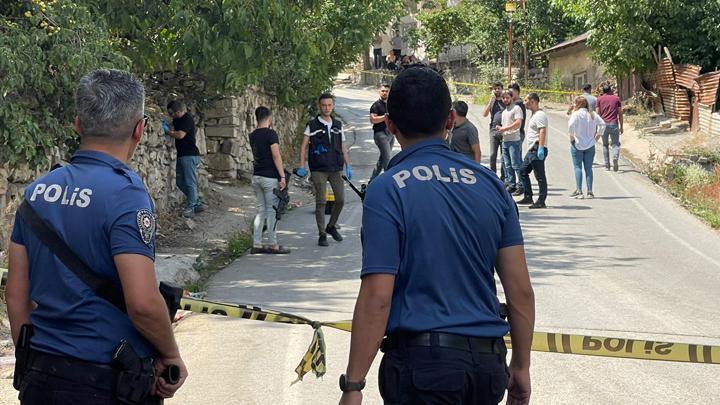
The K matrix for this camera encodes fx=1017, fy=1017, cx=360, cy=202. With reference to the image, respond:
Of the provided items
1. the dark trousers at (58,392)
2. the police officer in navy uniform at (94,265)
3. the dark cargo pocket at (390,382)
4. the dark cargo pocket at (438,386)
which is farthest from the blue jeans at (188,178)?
the dark cargo pocket at (438,386)

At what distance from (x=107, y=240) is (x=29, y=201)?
0.36 m

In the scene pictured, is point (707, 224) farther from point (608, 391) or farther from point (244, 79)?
point (608, 391)

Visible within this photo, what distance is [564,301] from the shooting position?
955 centimetres

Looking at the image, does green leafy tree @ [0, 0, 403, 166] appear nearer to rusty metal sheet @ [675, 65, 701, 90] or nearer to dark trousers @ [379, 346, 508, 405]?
dark trousers @ [379, 346, 508, 405]

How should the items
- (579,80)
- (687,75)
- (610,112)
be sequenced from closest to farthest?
1. (610,112)
2. (687,75)
3. (579,80)

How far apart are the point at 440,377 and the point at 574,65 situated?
37.2 m

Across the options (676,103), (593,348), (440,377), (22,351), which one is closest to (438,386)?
(440,377)

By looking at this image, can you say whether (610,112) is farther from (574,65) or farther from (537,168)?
(574,65)

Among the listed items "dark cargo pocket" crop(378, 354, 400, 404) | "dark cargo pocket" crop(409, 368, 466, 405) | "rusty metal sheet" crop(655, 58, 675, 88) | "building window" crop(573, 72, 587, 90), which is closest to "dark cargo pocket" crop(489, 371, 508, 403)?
"dark cargo pocket" crop(409, 368, 466, 405)

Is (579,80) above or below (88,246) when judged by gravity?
below

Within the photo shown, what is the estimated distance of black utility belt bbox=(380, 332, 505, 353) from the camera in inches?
132

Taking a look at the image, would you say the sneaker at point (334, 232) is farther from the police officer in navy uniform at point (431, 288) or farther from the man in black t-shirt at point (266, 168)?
the police officer in navy uniform at point (431, 288)

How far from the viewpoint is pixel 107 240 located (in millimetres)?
3289

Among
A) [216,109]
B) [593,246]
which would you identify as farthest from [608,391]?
[216,109]
